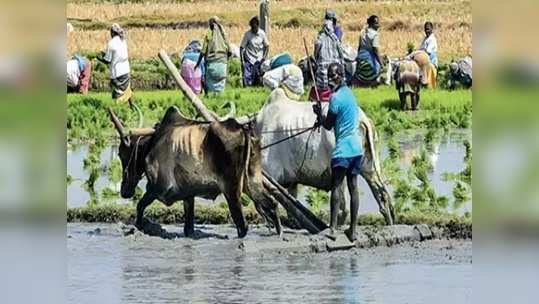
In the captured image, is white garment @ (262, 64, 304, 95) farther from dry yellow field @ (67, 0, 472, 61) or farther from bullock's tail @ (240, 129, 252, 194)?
bullock's tail @ (240, 129, 252, 194)

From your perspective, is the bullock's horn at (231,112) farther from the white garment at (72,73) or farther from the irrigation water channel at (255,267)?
the white garment at (72,73)

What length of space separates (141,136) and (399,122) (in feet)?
6.25

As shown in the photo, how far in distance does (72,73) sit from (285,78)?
1585mm

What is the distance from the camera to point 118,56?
36.6ft

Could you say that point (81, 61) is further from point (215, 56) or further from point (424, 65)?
point (424, 65)

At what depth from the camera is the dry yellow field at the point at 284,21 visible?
35.5 ft

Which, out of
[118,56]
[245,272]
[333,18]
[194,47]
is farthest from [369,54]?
[245,272]

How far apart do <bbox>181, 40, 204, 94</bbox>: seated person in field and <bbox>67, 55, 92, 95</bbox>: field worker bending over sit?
0.71m

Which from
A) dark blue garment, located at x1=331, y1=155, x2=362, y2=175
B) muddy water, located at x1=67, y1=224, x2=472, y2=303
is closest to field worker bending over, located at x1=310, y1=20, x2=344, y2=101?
dark blue garment, located at x1=331, y1=155, x2=362, y2=175

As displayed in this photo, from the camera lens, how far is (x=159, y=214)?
1122 centimetres

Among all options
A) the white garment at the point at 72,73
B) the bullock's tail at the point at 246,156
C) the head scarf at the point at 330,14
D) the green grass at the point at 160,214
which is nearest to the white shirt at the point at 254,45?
the head scarf at the point at 330,14

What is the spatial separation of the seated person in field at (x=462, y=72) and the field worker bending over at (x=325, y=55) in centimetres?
82
